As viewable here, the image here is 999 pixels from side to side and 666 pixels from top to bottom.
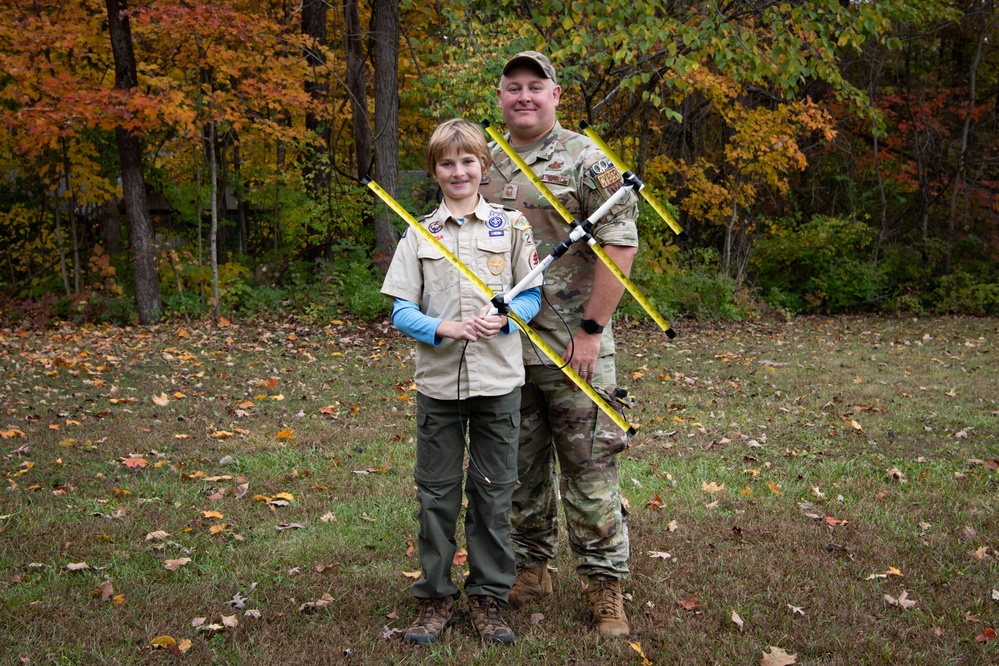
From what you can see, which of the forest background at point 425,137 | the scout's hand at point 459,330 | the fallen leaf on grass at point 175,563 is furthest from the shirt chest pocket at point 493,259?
the forest background at point 425,137

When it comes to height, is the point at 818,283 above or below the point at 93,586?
below

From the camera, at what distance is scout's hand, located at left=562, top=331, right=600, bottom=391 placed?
3.28 metres

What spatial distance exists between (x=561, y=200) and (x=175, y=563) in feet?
7.82

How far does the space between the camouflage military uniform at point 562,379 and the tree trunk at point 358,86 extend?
11.6 m

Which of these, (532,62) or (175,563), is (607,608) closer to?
(175,563)

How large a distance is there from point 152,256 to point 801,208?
1380 centimetres

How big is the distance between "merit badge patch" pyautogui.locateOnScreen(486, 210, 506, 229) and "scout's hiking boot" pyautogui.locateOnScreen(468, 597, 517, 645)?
4.56ft

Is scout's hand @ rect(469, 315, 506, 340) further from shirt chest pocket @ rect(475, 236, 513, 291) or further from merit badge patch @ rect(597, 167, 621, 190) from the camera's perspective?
merit badge patch @ rect(597, 167, 621, 190)

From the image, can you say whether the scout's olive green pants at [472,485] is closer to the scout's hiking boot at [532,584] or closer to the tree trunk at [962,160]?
the scout's hiking boot at [532,584]

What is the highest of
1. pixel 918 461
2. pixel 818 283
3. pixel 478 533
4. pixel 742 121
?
pixel 742 121

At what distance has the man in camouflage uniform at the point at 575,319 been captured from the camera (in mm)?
3268

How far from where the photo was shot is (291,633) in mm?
3373

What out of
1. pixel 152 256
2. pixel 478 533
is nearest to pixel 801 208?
pixel 152 256

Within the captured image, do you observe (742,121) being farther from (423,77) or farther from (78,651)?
(78,651)
